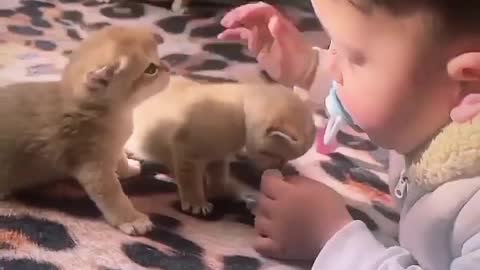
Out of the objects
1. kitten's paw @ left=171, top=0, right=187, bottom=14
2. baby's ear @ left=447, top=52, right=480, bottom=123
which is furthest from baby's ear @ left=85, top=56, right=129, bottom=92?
kitten's paw @ left=171, top=0, right=187, bottom=14

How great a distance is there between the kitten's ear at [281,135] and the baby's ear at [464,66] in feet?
1.11

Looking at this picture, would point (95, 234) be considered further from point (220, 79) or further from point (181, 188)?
point (220, 79)

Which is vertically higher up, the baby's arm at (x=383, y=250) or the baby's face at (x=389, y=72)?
the baby's face at (x=389, y=72)

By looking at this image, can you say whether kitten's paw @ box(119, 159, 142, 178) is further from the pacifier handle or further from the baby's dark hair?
the baby's dark hair

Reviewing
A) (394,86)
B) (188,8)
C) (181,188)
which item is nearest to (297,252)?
(181,188)

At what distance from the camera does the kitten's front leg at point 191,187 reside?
0.98 m

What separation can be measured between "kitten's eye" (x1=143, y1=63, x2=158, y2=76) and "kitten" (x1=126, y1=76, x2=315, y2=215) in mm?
82

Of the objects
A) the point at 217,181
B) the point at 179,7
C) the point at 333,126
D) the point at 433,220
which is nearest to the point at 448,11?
the point at 433,220

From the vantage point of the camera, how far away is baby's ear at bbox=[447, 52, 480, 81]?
66 cm

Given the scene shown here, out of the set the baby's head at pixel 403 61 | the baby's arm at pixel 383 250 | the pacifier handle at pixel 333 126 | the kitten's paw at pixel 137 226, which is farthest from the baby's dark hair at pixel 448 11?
the kitten's paw at pixel 137 226

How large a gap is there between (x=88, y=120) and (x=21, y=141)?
0.08 metres

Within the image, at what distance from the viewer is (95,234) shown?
899 millimetres

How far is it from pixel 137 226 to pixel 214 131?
141mm

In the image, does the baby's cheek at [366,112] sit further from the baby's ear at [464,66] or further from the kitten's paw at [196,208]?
the kitten's paw at [196,208]
